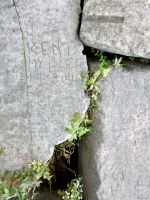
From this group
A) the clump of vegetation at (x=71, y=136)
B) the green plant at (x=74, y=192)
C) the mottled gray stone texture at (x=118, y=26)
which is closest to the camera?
the mottled gray stone texture at (x=118, y=26)

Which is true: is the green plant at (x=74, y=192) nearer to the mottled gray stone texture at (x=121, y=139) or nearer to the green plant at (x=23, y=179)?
the mottled gray stone texture at (x=121, y=139)

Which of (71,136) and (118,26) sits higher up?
(118,26)

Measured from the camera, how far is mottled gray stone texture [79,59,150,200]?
278 centimetres

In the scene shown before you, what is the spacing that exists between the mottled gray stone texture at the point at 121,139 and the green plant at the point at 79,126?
72 millimetres

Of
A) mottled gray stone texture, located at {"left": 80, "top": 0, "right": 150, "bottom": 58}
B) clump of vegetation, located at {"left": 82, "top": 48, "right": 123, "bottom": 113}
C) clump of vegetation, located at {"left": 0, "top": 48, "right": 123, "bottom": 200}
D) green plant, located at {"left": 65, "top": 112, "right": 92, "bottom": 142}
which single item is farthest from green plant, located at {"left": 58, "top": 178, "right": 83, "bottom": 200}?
mottled gray stone texture, located at {"left": 80, "top": 0, "right": 150, "bottom": 58}

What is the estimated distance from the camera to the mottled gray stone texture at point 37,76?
260 cm

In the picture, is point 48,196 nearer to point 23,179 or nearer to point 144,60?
point 23,179

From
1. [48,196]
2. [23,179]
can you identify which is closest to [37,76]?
[23,179]

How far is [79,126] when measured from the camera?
287 centimetres

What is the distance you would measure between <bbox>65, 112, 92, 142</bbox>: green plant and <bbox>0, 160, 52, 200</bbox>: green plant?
0.36m

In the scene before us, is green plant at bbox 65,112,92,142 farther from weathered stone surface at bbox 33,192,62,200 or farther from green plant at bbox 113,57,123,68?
weathered stone surface at bbox 33,192,62,200

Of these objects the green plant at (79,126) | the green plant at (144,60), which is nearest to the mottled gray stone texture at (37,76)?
the green plant at (79,126)

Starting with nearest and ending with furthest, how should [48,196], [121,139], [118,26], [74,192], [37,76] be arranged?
1. [118,26]
2. [37,76]
3. [121,139]
4. [74,192]
5. [48,196]

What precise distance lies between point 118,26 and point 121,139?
97 centimetres
